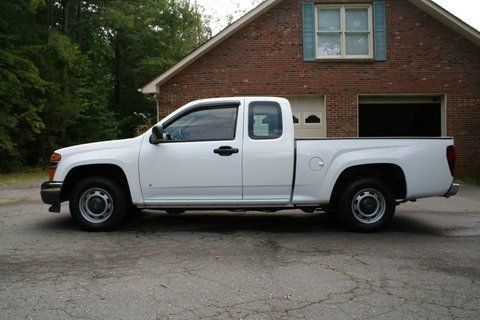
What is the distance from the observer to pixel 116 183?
272 inches

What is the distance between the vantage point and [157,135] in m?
6.70

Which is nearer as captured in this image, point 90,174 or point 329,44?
point 90,174

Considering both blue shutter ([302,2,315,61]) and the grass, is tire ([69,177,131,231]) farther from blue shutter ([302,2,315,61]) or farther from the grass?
the grass

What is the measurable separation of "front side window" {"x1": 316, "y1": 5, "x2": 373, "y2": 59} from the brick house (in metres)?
0.13

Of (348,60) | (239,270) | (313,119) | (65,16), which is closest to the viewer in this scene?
(239,270)

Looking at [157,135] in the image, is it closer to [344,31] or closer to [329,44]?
[329,44]

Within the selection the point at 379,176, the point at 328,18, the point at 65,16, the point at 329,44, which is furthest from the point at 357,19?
the point at 65,16

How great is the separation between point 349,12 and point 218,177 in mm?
11052

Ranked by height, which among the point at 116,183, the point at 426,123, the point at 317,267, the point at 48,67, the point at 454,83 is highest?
the point at 48,67

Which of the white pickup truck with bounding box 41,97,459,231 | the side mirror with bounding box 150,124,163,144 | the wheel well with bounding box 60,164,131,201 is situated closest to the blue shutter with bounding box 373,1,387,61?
the white pickup truck with bounding box 41,97,459,231

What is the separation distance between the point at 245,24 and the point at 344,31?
128 inches

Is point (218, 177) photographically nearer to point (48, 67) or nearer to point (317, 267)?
point (317, 267)

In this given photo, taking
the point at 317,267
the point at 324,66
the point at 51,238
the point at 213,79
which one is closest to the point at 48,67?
the point at 213,79

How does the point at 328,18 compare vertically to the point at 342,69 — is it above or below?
above
